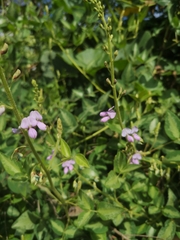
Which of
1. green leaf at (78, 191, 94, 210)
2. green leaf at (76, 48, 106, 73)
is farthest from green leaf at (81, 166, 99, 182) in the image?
green leaf at (76, 48, 106, 73)

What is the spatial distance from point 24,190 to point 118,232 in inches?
12.8

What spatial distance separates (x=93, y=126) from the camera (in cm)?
127

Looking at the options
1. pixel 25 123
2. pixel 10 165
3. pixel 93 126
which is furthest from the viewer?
pixel 93 126

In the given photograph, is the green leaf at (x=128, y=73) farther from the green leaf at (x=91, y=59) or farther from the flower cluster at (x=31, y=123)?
the flower cluster at (x=31, y=123)

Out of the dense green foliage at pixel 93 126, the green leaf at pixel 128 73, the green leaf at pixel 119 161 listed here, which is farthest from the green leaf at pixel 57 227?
the green leaf at pixel 128 73

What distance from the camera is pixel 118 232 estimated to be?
3.46ft

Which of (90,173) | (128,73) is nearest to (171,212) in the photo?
(90,173)

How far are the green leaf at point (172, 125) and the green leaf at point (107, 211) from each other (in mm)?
261

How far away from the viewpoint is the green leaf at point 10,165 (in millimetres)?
885

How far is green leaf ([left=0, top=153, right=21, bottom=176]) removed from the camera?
885 millimetres

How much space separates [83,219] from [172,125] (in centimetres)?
37

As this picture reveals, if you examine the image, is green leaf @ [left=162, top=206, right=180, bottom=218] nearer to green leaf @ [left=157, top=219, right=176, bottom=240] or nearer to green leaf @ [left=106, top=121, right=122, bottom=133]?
green leaf @ [left=157, top=219, right=176, bottom=240]

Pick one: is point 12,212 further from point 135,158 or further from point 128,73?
point 128,73

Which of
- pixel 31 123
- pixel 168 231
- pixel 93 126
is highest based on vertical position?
pixel 31 123
